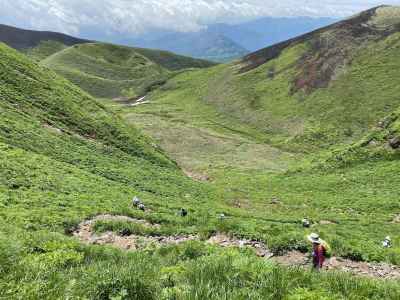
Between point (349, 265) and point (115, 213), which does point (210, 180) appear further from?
point (349, 265)

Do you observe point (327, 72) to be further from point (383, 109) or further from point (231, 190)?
point (231, 190)

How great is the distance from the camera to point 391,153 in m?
48.9

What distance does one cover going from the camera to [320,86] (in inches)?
3844

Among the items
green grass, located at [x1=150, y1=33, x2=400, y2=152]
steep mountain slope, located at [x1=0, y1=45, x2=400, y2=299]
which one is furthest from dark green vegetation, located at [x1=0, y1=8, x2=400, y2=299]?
green grass, located at [x1=150, y1=33, x2=400, y2=152]

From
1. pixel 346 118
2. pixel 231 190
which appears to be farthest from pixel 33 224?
pixel 346 118

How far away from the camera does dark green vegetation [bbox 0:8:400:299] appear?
33.2 feet

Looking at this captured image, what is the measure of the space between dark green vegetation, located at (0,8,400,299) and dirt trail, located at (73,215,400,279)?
1.58 feet

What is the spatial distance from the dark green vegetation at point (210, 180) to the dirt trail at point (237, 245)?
481 millimetres

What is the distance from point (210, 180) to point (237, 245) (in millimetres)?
33761

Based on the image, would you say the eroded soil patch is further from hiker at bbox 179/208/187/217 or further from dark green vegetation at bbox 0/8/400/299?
hiker at bbox 179/208/187/217

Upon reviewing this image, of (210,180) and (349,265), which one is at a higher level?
(349,265)

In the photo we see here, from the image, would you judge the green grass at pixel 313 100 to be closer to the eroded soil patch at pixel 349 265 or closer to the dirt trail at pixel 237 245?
the dirt trail at pixel 237 245

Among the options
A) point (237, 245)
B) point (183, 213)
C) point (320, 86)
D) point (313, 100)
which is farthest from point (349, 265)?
point (320, 86)

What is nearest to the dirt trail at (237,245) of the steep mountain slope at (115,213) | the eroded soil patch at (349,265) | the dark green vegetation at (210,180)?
the eroded soil patch at (349,265)
